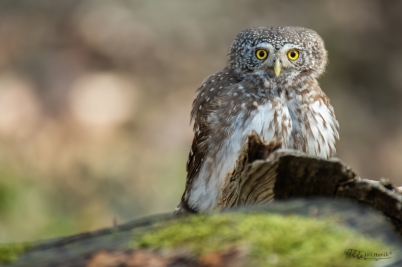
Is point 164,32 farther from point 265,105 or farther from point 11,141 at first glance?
point 265,105

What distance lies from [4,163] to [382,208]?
658 centimetres

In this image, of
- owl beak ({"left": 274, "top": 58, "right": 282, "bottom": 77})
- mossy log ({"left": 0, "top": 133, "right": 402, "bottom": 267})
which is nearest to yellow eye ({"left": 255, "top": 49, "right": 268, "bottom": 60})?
owl beak ({"left": 274, "top": 58, "right": 282, "bottom": 77})

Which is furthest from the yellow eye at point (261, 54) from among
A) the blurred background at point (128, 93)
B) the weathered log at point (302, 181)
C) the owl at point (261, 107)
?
the blurred background at point (128, 93)

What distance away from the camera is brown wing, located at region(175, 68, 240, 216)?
16.5 feet

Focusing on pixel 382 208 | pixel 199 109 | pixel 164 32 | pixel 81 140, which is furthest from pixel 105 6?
pixel 382 208

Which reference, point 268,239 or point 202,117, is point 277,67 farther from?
point 268,239

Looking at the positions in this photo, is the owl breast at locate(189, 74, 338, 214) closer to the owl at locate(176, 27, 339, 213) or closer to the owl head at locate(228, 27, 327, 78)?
the owl at locate(176, 27, 339, 213)

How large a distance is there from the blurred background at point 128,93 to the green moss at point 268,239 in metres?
5.74

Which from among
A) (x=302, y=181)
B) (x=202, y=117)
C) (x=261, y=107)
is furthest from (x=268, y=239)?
(x=202, y=117)

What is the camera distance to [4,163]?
8273 millimetres

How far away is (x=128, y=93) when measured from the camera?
362 inches

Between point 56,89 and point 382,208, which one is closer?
point 382,208

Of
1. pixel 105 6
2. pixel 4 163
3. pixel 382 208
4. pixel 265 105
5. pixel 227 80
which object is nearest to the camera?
pixel 382 208

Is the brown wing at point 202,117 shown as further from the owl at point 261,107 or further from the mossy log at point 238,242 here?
the mossy log at point 238,242
